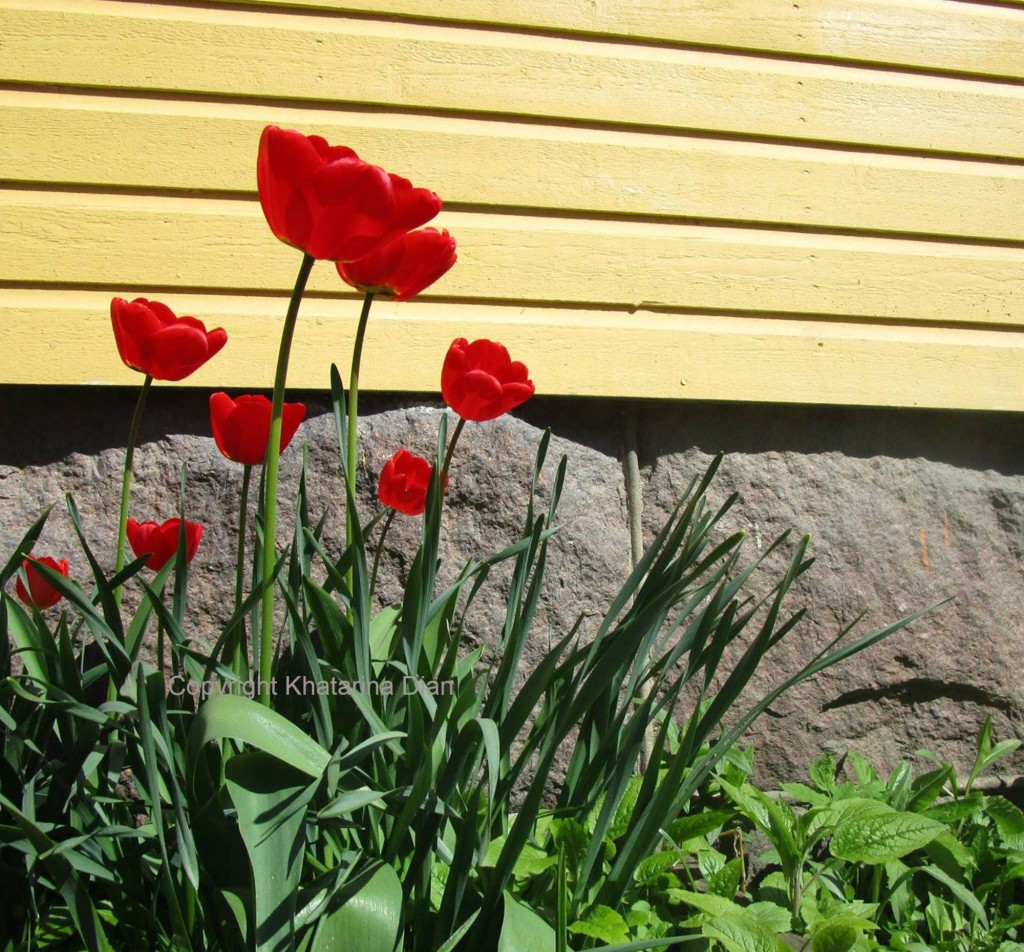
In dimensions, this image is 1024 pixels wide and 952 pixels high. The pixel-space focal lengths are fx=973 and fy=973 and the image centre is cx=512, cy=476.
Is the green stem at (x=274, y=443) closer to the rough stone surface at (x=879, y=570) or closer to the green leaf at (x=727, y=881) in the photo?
the green leaf at (x=727, y=881)

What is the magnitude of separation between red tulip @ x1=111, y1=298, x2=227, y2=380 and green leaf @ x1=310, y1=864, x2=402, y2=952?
61 centimetres

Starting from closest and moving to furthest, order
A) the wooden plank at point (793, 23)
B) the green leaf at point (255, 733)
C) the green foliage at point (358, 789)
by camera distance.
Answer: the green leaf at point (255, 733)
the green foliage at point (358, 789)
the wooden plank at point (793, 23)

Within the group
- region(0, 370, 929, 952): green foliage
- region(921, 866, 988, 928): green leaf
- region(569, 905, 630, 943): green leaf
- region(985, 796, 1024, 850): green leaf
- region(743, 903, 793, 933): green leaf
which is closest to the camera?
region(0, 370, 929, 952): green foliage

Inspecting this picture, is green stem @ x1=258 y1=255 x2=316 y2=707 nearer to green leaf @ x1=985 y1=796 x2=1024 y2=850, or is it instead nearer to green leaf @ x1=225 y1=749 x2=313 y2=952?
green leaf @ x1=225 y1=749 x2=313 y2=952

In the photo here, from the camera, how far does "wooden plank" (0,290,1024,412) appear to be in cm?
170

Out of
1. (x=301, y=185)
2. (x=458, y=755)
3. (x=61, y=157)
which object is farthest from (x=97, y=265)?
(x=458, y=755)

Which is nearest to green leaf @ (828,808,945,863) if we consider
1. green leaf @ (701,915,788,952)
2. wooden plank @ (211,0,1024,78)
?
green leaf @ (701,915,788,952)

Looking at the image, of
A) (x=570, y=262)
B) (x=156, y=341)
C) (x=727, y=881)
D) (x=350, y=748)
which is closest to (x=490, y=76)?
(x=570, y=262)

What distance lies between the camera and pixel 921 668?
2.01m

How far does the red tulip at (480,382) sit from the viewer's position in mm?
1198

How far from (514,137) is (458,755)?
1.33 metres

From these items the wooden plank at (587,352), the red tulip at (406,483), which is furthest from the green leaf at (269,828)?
the wooden plank at (587,352)

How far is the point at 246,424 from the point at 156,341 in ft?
0.46

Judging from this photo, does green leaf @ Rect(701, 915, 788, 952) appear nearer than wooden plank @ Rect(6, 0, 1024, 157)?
Yes
